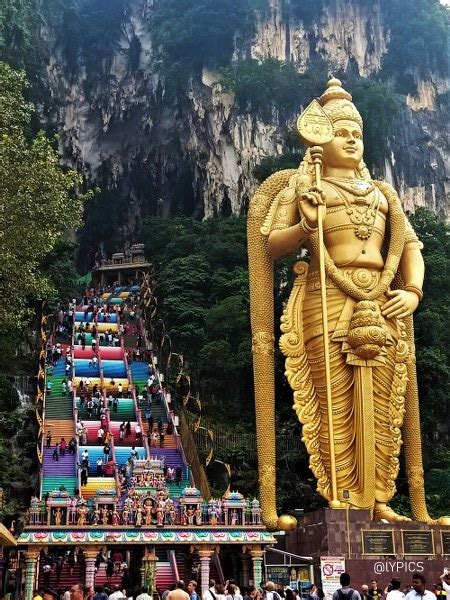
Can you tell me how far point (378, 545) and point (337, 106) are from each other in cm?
680

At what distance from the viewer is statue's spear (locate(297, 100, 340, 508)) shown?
10.6 m

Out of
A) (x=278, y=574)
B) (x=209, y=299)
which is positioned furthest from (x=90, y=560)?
(x=209, y=299)

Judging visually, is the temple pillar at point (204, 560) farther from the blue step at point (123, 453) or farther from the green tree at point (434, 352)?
the green tree at point (434, 352)

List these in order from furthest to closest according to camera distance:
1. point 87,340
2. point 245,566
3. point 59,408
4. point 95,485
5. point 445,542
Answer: point 87,340, point 59,408, point 95,485, point 245,566, point 445,542

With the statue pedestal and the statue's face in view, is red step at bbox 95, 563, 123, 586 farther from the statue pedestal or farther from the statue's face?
the statue's face

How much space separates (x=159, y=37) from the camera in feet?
120

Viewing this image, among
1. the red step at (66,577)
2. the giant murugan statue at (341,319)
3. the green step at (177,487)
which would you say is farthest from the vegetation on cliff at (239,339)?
the red step at (66,577)

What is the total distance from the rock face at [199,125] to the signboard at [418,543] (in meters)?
20.3

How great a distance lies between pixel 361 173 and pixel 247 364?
8.29 metres

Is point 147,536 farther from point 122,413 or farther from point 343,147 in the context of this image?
point 122,413

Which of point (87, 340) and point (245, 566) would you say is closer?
point (245, 566)

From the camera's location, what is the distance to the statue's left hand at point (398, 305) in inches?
464

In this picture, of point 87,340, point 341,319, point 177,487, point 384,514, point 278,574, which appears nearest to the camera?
point 278,574

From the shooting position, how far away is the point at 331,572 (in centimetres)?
850
